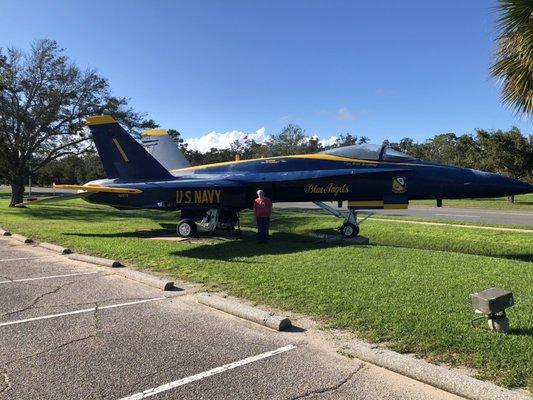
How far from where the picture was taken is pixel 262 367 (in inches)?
169

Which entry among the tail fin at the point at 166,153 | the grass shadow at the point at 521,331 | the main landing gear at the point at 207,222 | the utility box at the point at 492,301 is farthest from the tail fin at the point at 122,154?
the grass shadow at the point at 521,331

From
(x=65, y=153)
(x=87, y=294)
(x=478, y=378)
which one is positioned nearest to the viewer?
(x=478, y=378)

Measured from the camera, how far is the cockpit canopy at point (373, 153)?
12.8 metres

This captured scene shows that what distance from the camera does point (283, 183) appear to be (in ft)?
44.4

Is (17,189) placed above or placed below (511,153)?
below

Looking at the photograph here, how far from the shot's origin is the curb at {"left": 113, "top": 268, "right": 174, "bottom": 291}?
23.9ft

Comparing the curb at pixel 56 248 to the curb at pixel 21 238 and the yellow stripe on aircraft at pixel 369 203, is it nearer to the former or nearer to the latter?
the curb at pixel 21 238

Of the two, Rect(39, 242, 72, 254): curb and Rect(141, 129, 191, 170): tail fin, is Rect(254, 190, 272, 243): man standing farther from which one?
Rect(141, 129, 191, 170): tail fin

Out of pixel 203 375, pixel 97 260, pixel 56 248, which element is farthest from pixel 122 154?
pixel 203 375

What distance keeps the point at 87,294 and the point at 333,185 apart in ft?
25.6

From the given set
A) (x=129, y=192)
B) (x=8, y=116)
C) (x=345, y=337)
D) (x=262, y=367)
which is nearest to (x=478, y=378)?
(x=345, y=337)

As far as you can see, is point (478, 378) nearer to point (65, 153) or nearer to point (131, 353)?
point (131, 353)

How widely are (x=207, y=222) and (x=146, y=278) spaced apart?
685 cm

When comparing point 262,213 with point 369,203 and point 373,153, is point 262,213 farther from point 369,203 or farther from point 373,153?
point 373,153
